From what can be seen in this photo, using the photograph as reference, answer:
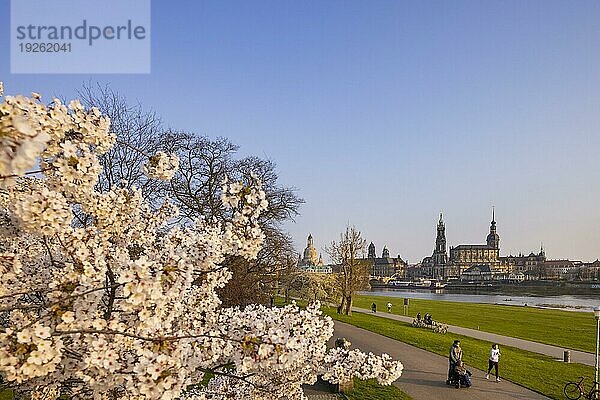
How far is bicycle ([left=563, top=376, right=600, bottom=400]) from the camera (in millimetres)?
13969

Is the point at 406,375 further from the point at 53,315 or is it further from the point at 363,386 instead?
the point at 53,315

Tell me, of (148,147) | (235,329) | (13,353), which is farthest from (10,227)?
(148,147)

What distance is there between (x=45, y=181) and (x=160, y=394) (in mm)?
2280

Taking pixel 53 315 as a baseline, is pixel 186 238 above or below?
above

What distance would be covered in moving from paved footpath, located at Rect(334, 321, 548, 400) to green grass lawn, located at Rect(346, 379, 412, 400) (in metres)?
0.35

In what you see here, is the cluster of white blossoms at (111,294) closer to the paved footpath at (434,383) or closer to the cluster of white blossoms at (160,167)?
the cluster of white blossoms at (160,167)

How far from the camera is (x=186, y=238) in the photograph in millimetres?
5781

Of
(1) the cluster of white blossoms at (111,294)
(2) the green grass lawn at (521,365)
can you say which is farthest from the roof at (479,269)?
(1) the cluster of white blossoms at (111,294)

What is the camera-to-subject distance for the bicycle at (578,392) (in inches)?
550

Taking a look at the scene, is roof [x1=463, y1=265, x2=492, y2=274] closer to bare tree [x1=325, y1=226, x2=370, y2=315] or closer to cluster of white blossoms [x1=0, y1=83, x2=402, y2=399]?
bare tree [x1=325, y1=226, x2=370, y2=315]

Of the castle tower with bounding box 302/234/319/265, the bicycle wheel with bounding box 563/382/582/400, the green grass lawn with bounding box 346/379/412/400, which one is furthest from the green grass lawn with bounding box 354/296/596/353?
the castle tower with bounding box 302/234/319/265

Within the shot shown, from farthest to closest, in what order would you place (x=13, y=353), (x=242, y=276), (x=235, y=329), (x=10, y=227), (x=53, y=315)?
(x=242, y=276) < (x=235, y=329) < (x=10, y=227) < (x=53, y=315) < (x=13, y=353)

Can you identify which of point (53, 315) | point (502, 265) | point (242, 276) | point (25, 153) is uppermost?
point (25, 153)

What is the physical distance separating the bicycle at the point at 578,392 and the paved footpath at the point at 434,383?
89cm
